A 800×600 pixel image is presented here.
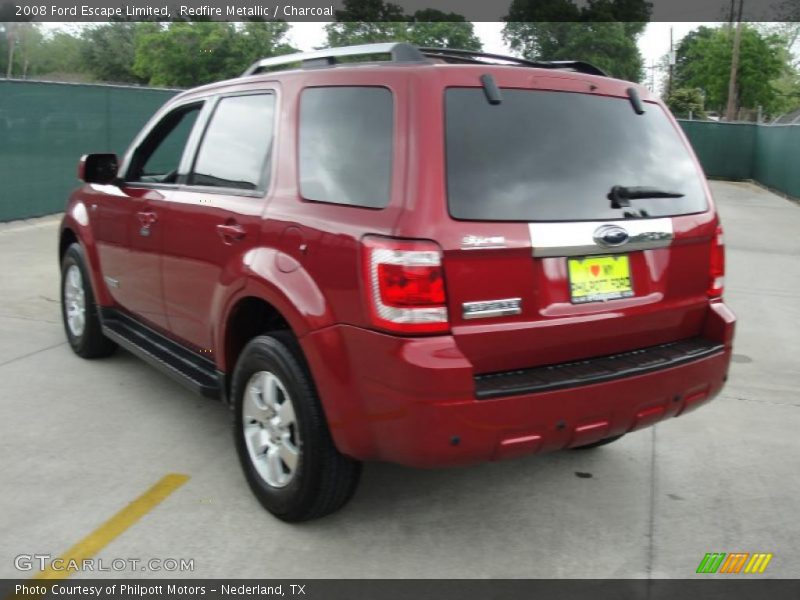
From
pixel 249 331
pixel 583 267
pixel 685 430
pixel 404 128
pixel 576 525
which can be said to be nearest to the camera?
pixel 404 128

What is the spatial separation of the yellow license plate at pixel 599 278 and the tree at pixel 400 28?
70.3 metres

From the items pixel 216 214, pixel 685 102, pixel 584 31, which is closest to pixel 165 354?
pixel 216 214

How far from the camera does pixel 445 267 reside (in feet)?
9.02

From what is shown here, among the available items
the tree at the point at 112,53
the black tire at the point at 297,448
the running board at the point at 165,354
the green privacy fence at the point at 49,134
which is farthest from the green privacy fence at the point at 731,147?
the tree at the point at 112,53

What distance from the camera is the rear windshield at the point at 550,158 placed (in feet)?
9.45

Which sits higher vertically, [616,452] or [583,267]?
[583,267]

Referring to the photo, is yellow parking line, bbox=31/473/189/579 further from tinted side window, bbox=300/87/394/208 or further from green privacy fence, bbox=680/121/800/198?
green privacy fence, bbox=680/121/800/198

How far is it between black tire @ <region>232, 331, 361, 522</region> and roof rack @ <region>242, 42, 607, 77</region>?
1.19m

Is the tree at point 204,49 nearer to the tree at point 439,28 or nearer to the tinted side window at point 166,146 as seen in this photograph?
the tree at point 439,28

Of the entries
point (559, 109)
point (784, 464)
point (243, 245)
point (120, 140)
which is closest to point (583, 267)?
point (559, 109)

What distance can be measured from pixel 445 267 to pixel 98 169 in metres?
3.23

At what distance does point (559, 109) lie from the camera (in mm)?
3129

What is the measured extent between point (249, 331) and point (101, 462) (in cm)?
102
